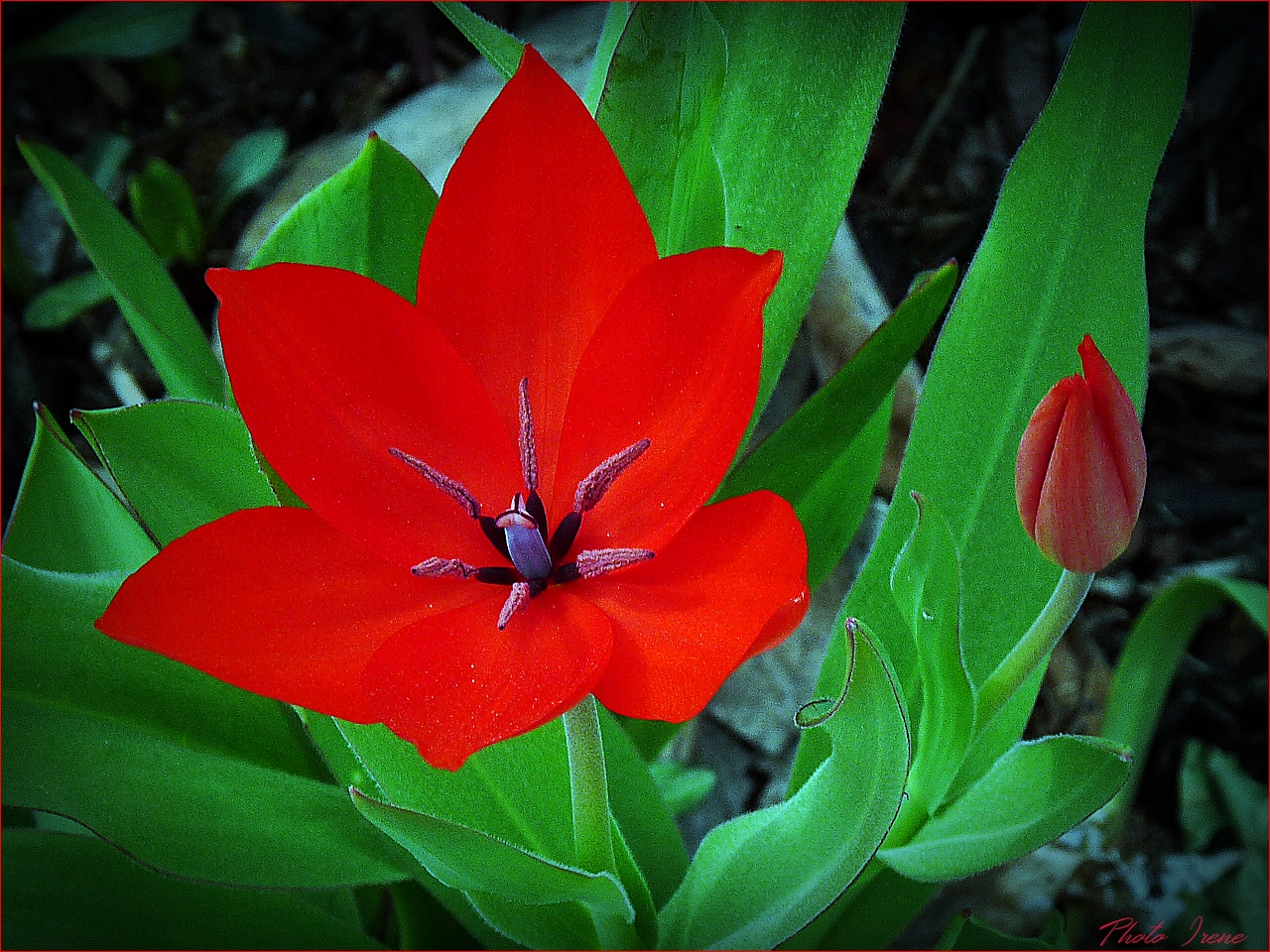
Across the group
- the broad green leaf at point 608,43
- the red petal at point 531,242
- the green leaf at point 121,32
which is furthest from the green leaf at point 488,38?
the green leaf at point 121,32

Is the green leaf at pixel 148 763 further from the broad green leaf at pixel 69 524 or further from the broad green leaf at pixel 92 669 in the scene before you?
the broad green leaf at pixel 69 524

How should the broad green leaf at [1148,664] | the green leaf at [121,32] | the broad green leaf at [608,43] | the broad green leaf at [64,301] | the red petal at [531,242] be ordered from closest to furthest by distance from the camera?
the red petal at [531,242]
the broad green leaf at [608,43]
the broad green leaf at [1148,664]
the broad green leaf at [64,301]
the green leaf at [121,32]

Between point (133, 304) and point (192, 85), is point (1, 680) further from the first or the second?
point (192, 85)

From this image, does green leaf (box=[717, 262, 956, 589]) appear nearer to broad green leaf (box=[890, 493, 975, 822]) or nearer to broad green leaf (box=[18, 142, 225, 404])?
broad green leaf (box=[890, 493, 975, 822])

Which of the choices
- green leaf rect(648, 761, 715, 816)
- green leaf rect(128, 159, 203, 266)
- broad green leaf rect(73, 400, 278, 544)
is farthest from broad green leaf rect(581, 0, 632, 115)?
green leaf rect(128, 159, 203, 266)

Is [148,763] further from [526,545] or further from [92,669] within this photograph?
[526,545]

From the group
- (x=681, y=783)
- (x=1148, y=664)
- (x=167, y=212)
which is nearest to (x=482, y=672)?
(x=681, y=783)
